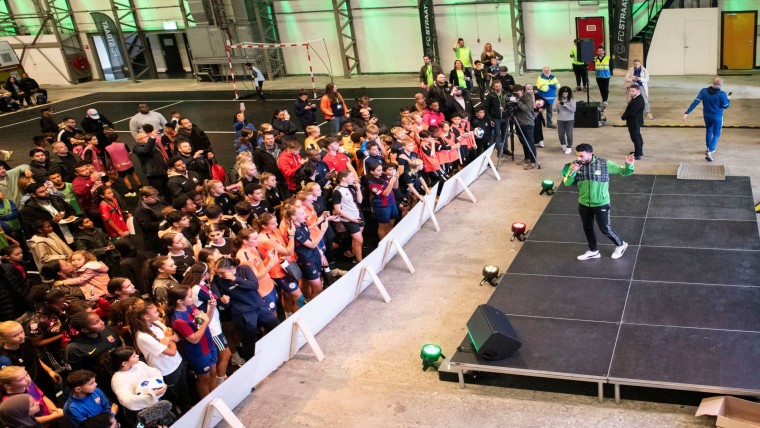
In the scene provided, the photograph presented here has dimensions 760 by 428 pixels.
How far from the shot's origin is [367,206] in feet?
36.3

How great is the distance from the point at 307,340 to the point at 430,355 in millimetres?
1498

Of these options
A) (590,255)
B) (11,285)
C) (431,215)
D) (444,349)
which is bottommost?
(444,349)

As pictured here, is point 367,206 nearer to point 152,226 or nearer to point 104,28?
point 152,226

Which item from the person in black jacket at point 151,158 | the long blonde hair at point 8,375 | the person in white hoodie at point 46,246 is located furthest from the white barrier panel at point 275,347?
the person in black jacket at point 151,158

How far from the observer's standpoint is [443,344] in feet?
26.2

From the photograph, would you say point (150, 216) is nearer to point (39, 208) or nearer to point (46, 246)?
point (46, 246)

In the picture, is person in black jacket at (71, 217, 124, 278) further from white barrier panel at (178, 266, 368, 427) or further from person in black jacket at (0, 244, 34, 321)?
white barrier panel at (178, 266, 368, 427)

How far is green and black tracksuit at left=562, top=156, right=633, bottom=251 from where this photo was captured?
337 inches

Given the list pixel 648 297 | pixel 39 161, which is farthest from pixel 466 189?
pixel 39 161

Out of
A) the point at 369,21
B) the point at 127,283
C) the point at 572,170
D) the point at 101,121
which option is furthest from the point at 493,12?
the point at 127,283

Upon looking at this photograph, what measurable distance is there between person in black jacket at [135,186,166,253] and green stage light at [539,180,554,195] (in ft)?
21.0

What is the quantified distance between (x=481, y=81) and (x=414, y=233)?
8411 mm

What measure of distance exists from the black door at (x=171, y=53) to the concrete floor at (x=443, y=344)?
21.9m

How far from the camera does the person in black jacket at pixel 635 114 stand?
12.5m
